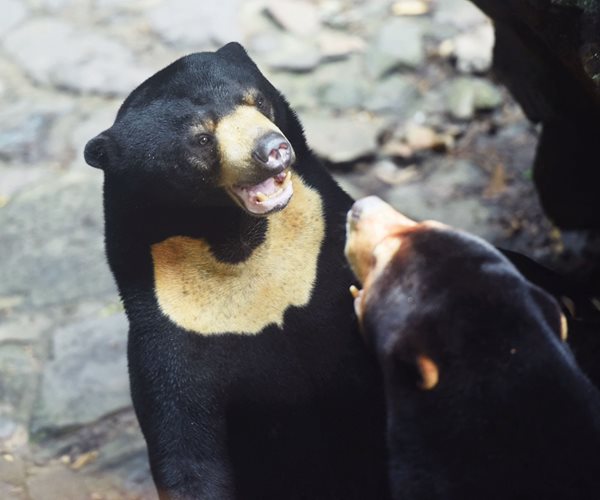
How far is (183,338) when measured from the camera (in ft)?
12.6

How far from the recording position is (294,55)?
7.87 m

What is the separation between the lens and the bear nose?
362cm

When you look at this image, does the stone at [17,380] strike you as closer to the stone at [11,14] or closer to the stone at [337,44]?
the stone at [337,44]

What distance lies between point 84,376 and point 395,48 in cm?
350

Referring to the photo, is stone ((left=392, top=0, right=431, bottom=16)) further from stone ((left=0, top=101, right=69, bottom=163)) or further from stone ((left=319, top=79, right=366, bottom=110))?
stone ((left=0, top=101, right=69, bottom=163))

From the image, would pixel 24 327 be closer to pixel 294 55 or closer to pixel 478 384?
pixel 294 55

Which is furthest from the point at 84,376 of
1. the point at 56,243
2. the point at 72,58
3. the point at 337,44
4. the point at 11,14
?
the point at 11,14

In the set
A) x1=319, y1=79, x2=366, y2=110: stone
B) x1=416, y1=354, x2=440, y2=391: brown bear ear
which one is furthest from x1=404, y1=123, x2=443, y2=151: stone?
x1=416, y1=354, x2=440, y2=391: brown bear ear

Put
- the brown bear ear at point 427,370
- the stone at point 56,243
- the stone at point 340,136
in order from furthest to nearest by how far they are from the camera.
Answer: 1. the stone at point 340,136
2. the stone at point 56,243
3. the brown bear ear at point 427,370

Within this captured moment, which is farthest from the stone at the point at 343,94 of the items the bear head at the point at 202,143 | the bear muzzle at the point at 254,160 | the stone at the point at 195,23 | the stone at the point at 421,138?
the bear muzzle at the point at 254,160

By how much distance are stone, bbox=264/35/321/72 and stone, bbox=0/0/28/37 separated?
1.99 m

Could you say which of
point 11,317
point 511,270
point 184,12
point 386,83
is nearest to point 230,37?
point 184,12

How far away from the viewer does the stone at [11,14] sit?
330 inches

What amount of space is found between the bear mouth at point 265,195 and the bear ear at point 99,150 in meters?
0.44
